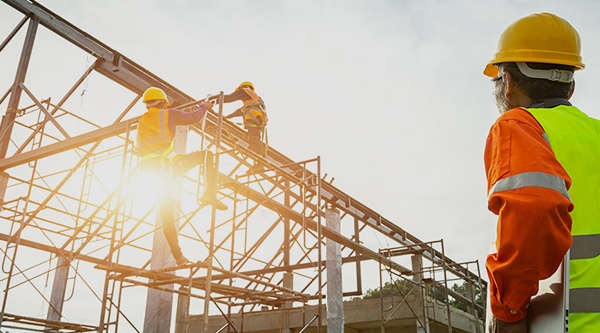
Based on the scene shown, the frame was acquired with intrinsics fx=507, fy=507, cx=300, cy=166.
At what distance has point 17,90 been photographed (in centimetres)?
1098

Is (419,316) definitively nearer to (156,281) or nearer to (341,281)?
(341,281)

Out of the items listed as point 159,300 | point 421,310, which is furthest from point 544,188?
point 421,310

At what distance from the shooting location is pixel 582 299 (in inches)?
60.4

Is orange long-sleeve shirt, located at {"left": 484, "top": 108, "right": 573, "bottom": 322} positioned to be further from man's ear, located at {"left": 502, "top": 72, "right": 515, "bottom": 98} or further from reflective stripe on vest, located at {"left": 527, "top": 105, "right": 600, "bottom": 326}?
man's ear, located at {"left": 502, "top": 72, "right": 515, "bottom": 98}

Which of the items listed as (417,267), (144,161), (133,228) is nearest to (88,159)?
(133,228)

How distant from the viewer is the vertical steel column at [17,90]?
10367mm

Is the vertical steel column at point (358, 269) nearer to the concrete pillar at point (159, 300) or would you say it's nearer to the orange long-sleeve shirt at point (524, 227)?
the concrete pillar at point (159, 300)

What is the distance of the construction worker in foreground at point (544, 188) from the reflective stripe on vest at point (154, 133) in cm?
673

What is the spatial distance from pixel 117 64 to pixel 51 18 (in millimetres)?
1514

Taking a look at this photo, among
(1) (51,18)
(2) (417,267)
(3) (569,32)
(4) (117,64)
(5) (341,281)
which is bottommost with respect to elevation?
(3) (569,32)

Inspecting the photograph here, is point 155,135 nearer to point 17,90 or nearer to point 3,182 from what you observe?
point 17,90

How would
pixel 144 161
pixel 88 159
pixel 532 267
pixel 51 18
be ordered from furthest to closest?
1. pixel 88 159
2. pixel 51 18
3. pixel 144 161
4. pixel 532 267

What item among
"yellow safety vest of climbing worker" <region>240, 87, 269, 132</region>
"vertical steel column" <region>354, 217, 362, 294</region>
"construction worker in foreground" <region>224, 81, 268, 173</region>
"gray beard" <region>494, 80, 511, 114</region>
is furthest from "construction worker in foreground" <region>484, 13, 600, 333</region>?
"vertical steel column" <region>354, 217, 362, 294</region>

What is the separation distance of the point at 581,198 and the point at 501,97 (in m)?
0.58
